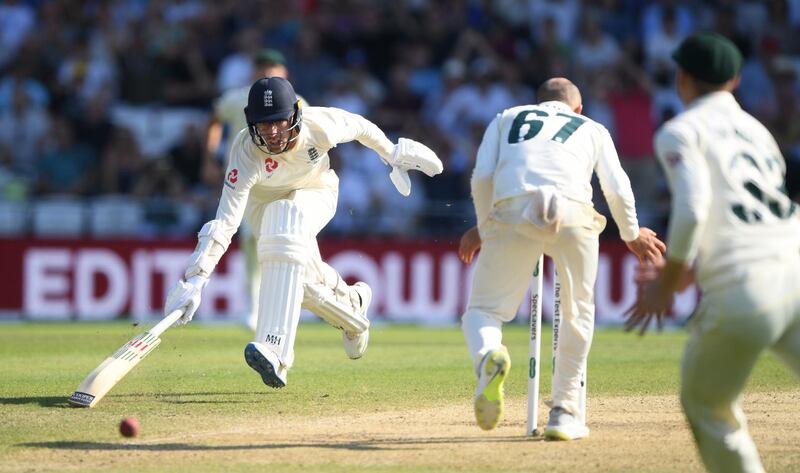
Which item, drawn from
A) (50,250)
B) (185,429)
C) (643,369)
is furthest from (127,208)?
(185,429)

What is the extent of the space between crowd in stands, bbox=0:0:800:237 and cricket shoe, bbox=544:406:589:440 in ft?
30.4

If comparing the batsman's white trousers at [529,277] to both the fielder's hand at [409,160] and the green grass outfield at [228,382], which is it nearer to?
the green grass outfield at [228,382]

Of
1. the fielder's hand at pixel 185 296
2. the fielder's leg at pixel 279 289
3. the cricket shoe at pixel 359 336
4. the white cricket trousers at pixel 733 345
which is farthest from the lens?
the cricket shoe at pixel 359 336

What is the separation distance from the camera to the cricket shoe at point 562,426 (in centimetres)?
652

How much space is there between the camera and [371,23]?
18594 mm

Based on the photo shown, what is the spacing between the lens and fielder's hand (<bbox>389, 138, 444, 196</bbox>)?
8375 millimetres

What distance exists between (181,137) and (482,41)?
15.6 feet

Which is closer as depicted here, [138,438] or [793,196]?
[138,438]

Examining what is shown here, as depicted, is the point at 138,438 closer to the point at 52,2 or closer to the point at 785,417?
the point at 785,417

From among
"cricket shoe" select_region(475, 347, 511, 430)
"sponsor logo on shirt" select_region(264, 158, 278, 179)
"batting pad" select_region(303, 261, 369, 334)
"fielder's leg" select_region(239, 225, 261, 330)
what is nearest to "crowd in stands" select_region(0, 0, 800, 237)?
"fielder's leg" select_region(239, 225, 261, 330)

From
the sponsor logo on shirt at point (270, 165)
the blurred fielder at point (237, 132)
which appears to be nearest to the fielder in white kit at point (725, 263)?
the sponsor logo on shirt at point (270, 165)

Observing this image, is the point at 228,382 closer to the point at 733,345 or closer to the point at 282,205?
the point at 282,205

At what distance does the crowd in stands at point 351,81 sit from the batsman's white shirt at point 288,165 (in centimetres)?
734

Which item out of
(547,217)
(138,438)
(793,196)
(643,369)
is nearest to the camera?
(547,217)
